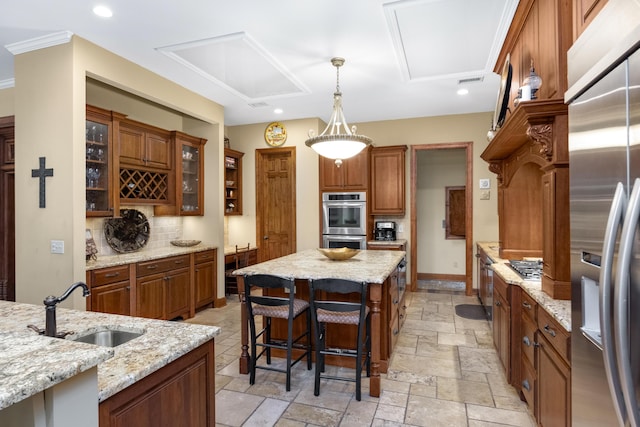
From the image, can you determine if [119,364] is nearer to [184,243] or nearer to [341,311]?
[341,311]

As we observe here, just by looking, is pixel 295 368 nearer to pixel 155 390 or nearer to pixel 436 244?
pixel 155 390

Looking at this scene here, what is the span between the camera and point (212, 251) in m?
4.86

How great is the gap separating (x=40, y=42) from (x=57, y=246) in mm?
1790

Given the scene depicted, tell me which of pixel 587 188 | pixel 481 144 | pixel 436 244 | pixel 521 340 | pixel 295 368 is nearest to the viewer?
pixel 587 188

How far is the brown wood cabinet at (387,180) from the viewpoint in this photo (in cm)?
564

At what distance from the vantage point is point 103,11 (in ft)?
8.86

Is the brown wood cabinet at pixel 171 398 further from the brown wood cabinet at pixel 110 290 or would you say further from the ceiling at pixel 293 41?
the ceiling at pixel 293 41

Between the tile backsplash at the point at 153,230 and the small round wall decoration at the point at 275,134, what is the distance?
6.57 ft

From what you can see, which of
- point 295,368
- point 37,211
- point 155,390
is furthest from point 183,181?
point 155,390

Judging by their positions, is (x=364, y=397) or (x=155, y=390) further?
(x=364, y=397)

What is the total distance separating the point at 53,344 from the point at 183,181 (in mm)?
4047

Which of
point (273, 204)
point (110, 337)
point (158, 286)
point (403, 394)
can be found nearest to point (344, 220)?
point (273, 204)

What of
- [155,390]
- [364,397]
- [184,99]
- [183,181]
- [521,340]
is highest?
[184,99]

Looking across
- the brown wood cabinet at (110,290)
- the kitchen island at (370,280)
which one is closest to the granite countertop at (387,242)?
the kitchen island at (370,280)
